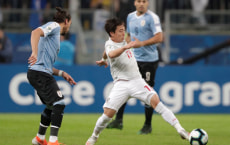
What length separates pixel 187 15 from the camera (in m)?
16.4

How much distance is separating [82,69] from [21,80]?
5.56ft

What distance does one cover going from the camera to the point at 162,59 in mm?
15773

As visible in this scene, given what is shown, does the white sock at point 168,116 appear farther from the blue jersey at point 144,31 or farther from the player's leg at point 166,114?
the blue jersey at point 144,31

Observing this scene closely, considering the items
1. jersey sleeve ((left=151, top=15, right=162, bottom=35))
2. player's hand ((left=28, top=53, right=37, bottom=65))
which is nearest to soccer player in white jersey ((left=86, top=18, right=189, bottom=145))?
player's hand ((left=28, top=53, right=37, bottom=65))

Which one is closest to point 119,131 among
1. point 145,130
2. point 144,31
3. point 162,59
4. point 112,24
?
point 145,130

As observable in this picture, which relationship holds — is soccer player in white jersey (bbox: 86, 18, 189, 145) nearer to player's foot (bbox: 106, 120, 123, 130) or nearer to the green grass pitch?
the green grass pitch

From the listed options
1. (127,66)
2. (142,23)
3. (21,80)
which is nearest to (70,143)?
(127,66)

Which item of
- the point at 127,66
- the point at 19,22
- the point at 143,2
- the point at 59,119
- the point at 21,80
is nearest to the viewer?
the point at 59,119

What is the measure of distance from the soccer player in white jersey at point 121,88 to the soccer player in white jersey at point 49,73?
0.62 metres

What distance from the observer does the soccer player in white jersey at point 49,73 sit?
25.5 ft

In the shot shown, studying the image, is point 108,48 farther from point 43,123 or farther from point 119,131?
point 119,131

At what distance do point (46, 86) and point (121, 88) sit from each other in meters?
1.15

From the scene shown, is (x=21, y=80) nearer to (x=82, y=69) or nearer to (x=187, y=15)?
(x=82, y=69)

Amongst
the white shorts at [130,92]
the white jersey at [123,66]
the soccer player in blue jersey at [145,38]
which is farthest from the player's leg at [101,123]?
the soccer player in blue jersey at [145,38]
